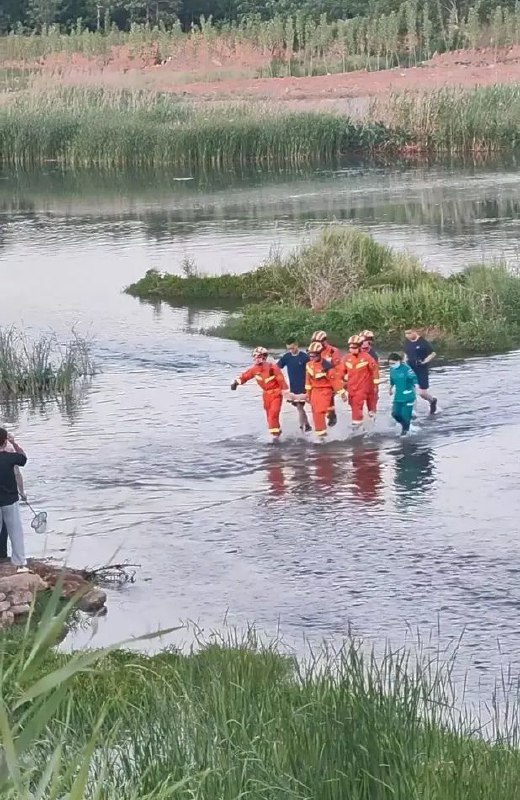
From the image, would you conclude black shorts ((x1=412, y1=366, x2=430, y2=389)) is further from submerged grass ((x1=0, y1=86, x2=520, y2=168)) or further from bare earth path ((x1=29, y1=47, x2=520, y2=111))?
bare earth path ((x1=29, y1=47, x2=520, y2=111))

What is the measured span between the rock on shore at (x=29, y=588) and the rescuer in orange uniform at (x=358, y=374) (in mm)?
5927

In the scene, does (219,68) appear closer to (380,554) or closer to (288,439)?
(288,439)

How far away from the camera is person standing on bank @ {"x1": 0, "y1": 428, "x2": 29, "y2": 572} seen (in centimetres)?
1435

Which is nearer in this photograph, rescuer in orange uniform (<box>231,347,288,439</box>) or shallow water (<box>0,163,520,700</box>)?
shallow water (<box>0,163,520,700</box>)

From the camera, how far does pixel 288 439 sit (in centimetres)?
2061

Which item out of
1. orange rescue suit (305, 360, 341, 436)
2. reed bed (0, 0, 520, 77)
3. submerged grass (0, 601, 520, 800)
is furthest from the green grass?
reed bed (0, 0, 520, 77)

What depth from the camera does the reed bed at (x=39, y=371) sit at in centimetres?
2489

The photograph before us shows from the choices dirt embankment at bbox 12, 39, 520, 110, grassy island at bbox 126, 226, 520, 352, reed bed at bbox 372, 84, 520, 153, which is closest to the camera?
grassy island at bbox 126, 226, 520, 352

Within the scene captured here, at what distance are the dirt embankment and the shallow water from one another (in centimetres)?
3622

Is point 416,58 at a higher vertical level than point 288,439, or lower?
higher

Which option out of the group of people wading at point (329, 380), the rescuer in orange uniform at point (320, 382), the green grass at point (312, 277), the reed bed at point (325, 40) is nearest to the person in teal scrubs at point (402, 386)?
the group of people wading at point (329, 380)

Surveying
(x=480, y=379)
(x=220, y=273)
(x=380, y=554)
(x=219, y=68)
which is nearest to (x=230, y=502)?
(x=380, y=554)

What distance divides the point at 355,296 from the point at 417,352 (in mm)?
8282

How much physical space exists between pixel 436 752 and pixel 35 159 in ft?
180
